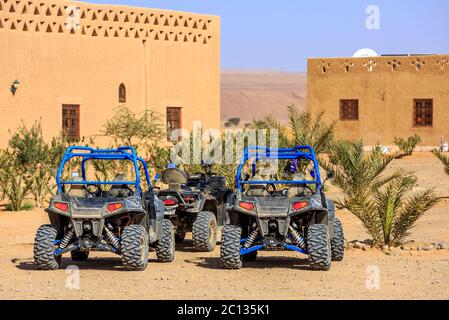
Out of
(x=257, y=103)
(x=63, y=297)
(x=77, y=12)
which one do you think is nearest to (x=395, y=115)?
(x=77, y=12)

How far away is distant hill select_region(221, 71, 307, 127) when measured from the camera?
10106 centimetres

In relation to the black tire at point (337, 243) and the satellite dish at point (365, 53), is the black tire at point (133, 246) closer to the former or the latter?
the black tire at point (337, 243)

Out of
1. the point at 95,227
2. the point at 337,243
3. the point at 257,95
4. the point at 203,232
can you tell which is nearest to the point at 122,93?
the point at 203,232

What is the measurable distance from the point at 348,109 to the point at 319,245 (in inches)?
1048

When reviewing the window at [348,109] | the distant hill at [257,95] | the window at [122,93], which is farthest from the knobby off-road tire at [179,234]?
the distant hill at [257,95]

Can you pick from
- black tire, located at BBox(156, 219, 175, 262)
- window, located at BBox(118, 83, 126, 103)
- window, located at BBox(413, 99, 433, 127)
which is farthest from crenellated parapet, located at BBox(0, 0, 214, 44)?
black tire, located at BBox(156, 219, 175, 262)

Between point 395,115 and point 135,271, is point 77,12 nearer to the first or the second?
point 395,115

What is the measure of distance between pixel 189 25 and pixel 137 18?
209 cm

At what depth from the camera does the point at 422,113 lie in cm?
3734

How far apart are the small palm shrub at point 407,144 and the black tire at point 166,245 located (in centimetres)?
2195

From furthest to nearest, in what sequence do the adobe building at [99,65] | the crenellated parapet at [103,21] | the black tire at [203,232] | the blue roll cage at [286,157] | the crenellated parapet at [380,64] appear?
1. the crenellated parapet at [380,64]
2. the adobe building at [99,65]
3. the crenellated parapet at [103,21]
4. the black tire at [203,232]
5. the blue roll cage at [286,157]

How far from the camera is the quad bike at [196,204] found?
47.2 feet

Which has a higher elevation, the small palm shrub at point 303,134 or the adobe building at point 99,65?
the adobe building at point 99,65

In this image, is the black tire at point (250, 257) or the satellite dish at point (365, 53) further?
the satellite dish at point (365, 53)
